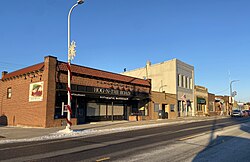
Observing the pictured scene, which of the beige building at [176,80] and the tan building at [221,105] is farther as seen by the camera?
the tan building at [221,105]

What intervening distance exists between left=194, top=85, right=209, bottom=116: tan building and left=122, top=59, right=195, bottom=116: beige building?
1731 millimetres

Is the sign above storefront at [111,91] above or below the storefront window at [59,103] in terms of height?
above

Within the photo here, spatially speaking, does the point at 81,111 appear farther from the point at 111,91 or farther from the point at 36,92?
the point at 36,92

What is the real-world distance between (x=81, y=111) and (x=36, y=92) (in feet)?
17.5

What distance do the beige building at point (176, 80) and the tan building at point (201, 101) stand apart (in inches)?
68.1

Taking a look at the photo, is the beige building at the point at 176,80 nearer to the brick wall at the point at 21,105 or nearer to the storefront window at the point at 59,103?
the storefront window at the point at 59,103

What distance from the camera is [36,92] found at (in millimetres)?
21656

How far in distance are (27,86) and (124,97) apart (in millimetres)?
11385

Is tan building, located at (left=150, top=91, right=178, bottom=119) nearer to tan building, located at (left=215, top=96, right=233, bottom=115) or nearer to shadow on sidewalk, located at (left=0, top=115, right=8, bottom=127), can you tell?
shadow on sidewalk, located at (left=0, top=115, right=8, bottom=127)

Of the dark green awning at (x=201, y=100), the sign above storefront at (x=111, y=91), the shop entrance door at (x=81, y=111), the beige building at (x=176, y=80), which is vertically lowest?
the shop entrance door at (x=81, y=111)

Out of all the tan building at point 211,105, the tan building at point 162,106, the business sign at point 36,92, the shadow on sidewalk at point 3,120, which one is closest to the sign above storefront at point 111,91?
the business sign at point 36,92

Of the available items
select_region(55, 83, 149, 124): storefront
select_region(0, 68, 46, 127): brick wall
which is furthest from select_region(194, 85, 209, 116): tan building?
select_region(0, 68, 46, 127): brick wall

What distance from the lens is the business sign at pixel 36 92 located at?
69.3 ft

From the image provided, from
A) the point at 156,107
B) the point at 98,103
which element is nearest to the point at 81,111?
the point at 98,103
